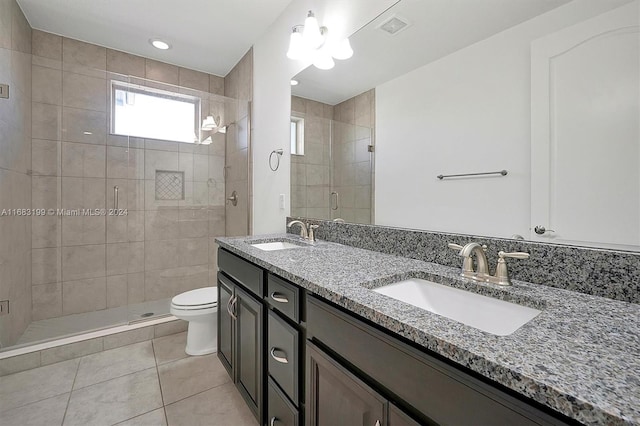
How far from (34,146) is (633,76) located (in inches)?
133

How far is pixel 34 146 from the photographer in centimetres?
226

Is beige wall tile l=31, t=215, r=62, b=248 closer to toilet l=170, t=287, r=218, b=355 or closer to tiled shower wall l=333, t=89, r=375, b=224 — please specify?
toilet l=170, t=287, r=218, b=355

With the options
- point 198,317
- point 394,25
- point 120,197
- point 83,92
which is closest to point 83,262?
point 120,197

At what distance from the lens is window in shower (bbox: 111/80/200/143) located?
8.46ft

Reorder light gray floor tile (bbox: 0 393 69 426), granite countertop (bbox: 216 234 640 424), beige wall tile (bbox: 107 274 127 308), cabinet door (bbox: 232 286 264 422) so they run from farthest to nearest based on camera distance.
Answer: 1. beige wall tile (bbox: 107 274 127 308)
2. light gray floor tile (bbox: 0 393 69 426)
3. cabinet door (bbox: 232 286 264 422)
4. granite countertop (bbox: 216 234 640 424)

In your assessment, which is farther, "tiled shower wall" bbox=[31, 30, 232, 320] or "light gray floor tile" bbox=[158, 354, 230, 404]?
"tiled shower wall" bbox=[31, 30, 232, 320]

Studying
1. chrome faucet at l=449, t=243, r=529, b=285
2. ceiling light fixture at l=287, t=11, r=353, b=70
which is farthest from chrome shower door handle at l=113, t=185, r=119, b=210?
chrome faucet at l=449, t=243, r=529, b=285

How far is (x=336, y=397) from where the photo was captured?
0.80m

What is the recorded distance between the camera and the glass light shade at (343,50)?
162 cm

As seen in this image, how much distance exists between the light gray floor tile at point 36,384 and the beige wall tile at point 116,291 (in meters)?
0.71

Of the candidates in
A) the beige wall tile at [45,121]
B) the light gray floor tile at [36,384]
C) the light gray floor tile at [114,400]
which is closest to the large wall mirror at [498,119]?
the light gray floor tile at [114,400]

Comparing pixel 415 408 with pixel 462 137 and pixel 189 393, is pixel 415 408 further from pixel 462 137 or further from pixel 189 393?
pixel 189 393

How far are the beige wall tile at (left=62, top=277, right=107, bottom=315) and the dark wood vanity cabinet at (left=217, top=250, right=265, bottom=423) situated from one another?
5.15 feet

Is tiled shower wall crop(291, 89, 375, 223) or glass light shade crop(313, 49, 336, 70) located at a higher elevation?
glass light shade crop(313, 49, 336, 70)
